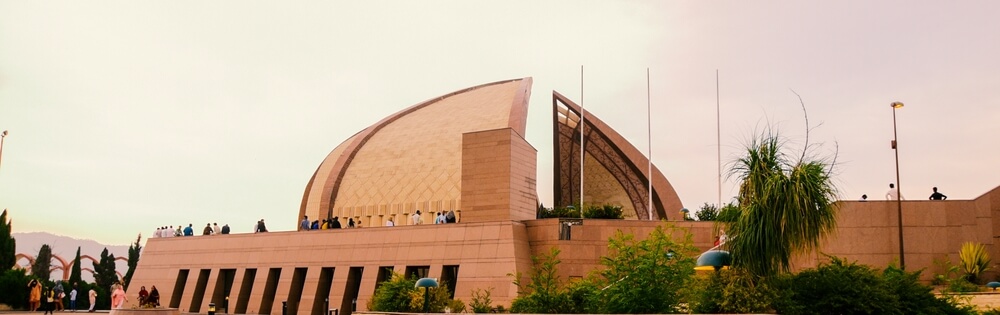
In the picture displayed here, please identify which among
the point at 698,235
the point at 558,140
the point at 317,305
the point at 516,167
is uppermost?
the point at 558,140

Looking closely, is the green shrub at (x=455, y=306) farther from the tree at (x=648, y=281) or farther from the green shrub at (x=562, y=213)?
the green shrub at (x=562, y=213)

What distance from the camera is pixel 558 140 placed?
34.1 meters

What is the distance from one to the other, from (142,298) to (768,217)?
18.5 meters

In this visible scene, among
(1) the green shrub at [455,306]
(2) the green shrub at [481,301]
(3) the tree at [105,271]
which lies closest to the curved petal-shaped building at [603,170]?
(2) the green shrub at [481,301]

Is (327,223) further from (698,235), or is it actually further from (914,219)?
(914,219)

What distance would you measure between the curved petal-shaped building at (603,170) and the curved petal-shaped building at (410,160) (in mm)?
2412

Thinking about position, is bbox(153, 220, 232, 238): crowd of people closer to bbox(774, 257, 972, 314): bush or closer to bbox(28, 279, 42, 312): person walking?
bbox(28, 279, 42, 312): person walking

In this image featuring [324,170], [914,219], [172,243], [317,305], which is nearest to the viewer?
[914,219]

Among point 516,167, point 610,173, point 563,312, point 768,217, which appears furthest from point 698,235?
point 610,173

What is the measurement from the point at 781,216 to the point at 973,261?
26.9ft

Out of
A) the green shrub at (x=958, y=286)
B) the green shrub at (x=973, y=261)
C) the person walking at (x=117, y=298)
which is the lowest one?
the person walking at (x=117, y=298)

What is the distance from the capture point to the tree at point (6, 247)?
1237 inches

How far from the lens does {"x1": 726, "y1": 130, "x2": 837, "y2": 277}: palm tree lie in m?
11.4

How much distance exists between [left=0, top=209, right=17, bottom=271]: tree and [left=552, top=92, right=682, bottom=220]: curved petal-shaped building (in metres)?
19.4
